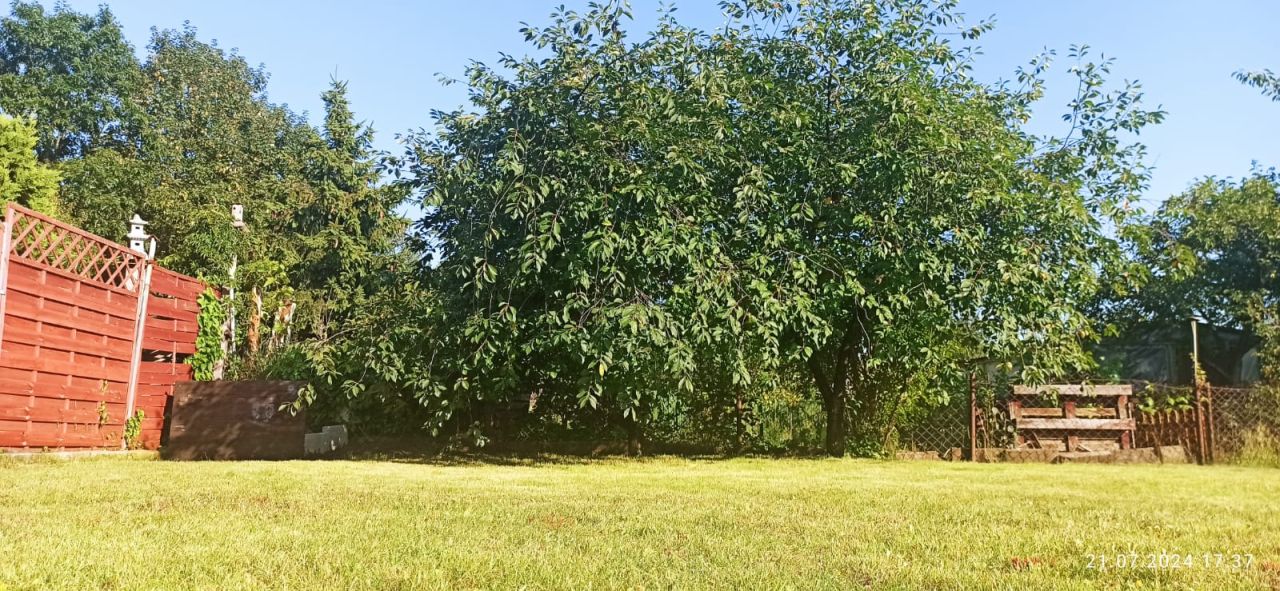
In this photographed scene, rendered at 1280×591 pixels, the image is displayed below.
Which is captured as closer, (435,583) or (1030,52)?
(435,583)

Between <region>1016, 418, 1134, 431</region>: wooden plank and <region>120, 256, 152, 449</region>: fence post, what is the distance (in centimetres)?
1167

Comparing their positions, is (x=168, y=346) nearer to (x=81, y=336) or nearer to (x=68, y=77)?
A: (x=81, y=336)

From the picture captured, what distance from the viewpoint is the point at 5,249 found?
8.77 metres

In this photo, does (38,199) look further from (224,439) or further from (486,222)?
(486,222)

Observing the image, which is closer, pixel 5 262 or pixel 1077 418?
pixel 5 262

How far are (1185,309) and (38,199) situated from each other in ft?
92.5

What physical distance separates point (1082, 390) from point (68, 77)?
33961 millimetres

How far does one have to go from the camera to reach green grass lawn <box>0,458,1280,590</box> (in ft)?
11.3

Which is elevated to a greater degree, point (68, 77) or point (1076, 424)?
point (68, 77)

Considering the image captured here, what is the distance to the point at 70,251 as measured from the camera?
32.3 feet

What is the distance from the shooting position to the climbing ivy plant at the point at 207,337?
39.7ft

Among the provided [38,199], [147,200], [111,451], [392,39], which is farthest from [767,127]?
[38,199]

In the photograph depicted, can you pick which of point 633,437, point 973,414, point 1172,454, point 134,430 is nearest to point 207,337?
point 134,430

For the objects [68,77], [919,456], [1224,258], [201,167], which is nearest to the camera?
[919,456]
